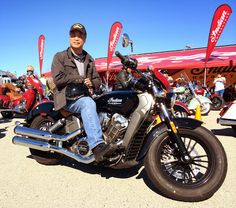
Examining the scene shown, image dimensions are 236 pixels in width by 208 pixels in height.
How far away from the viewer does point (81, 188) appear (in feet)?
9.89

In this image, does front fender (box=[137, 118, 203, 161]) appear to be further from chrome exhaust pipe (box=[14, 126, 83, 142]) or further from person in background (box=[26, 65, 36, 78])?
person in background (box=[26, 65, 36, 78])

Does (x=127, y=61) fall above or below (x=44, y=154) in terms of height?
above

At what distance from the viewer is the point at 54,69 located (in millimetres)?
3197

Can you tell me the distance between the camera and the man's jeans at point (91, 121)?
2916 millimetres

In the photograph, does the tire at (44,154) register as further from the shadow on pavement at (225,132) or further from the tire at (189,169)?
the shadow on pavement at (225,132)

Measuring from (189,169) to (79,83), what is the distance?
164cm

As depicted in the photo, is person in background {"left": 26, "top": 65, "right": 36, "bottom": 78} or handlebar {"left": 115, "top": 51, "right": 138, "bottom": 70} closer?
handlebar {"left": 115, "top": 51, "right": 138, "bottom": 70}

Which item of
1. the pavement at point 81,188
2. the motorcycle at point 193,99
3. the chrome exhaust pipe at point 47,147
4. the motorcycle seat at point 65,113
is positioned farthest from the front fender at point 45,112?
the motorcycle at point 193,99

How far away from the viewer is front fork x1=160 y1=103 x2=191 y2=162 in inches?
105

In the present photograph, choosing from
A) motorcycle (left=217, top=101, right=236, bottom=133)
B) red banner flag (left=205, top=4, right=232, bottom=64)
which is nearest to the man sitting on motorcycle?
motorcycle (left=217, top=101, right=236, bottom=133)

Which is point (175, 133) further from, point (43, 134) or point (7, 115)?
point (7, 115)

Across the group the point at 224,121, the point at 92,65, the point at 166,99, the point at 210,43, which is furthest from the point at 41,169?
the point at 210,43

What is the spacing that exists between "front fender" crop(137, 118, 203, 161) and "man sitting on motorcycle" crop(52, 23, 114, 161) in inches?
14.3

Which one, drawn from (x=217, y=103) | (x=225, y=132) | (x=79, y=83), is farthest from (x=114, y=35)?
(x=79, y=83)
